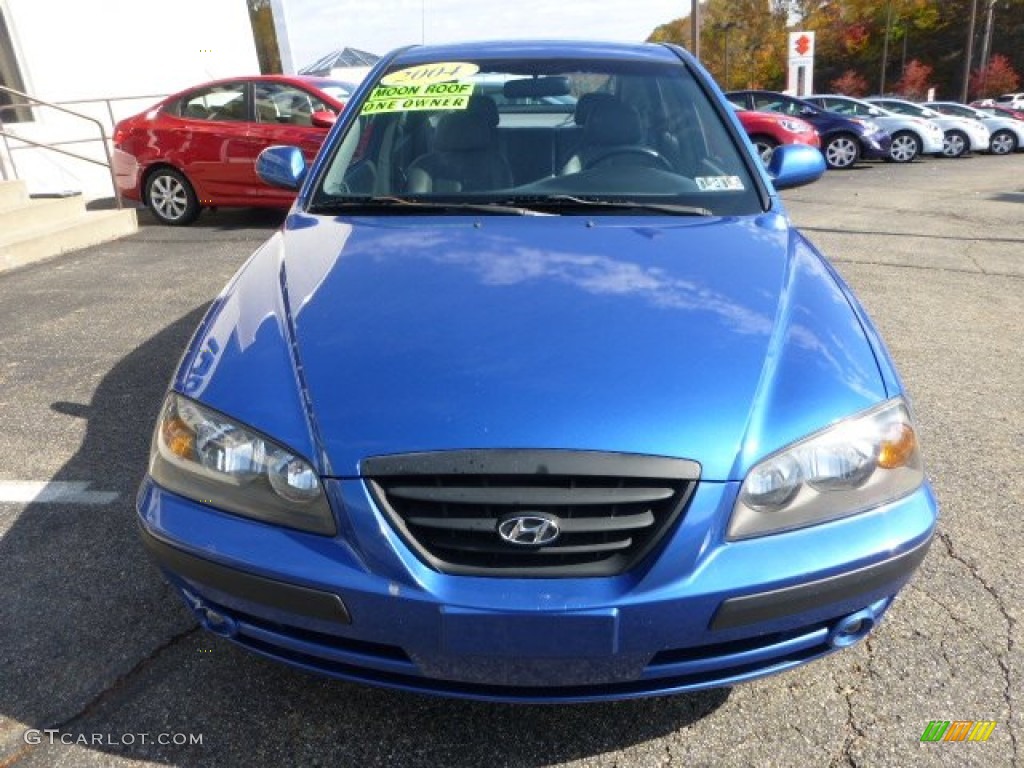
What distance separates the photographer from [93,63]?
11.6 m

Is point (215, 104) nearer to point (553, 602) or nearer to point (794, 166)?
point (794, 166)

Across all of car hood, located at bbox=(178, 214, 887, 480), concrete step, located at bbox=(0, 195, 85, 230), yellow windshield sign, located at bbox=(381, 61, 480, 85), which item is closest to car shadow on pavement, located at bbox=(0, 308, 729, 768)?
car hood, located at bbox=(178, 214, 887, 480)

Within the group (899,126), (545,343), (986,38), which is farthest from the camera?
(986,38)

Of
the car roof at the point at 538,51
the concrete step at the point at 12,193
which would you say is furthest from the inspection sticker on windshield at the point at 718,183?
the concrete step at the point at 12,193

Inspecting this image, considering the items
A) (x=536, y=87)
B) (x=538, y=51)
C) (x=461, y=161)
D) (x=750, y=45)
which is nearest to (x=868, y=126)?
(x=538, y=51)

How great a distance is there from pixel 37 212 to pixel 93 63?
4.92m

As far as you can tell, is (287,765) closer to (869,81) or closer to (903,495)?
(903,495)

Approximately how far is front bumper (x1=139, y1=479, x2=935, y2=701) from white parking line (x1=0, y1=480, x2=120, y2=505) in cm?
145

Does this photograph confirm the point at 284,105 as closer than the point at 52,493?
No

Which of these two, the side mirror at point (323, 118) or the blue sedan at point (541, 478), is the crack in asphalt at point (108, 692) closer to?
the blue sedan at point (541, 478)

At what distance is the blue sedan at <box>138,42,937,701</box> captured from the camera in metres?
1.59

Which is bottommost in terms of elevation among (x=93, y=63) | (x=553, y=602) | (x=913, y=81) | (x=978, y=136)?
(x=913, y=81)

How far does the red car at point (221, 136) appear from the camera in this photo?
8.22 metres

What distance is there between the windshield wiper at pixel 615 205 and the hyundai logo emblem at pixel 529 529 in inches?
54.7
